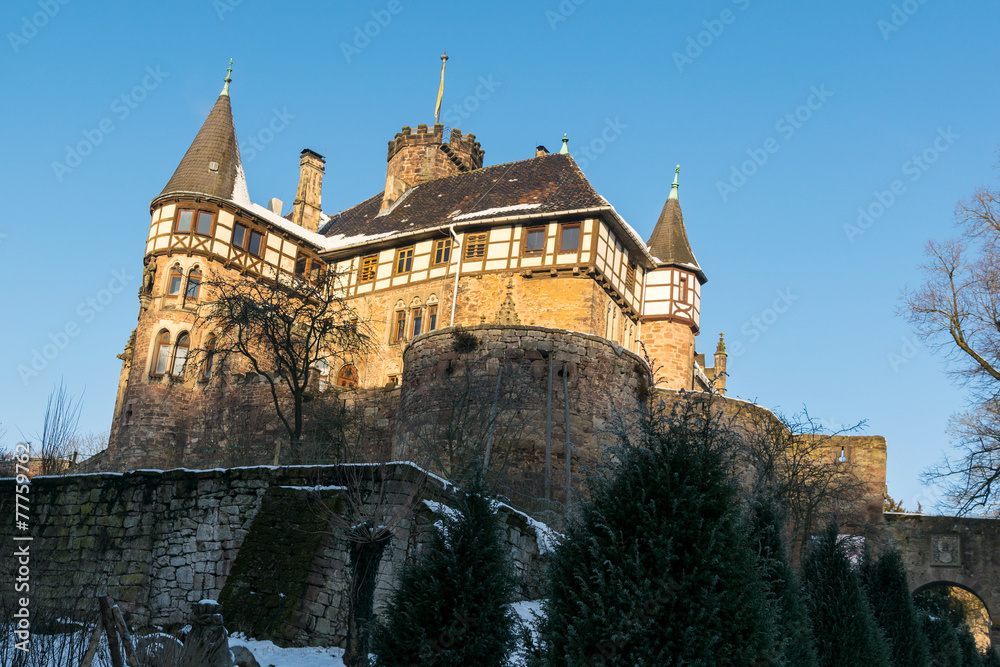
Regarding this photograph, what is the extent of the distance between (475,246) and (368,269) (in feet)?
18.1

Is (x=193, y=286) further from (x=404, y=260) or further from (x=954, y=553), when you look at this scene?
(x=954, y=553)

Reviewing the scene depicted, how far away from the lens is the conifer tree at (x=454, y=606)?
33.9 ft

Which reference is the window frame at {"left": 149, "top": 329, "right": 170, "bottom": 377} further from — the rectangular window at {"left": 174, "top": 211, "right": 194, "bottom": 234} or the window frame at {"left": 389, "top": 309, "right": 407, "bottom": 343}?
the window frame at {"left": 389, "top": 309, "right": 407, "bottom": 343}

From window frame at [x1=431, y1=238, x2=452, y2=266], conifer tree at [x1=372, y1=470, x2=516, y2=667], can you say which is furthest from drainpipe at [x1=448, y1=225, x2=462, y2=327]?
conifer tree at [x1=372, y1=470, x2=516, y2=667]

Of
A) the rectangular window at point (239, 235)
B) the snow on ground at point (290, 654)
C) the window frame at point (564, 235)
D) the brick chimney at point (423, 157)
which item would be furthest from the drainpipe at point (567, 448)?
the brick chimney at point (423, 157)

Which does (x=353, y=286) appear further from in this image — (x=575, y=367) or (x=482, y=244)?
(x=575, y=367)

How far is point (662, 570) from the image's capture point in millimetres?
8320

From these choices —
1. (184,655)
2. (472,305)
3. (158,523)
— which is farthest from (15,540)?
(472,305)

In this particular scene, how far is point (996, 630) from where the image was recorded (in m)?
28.8

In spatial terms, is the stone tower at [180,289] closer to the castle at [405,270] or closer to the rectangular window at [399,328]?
the castle at [405,270]

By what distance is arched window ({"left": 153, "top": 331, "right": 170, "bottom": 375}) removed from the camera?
3638 cm

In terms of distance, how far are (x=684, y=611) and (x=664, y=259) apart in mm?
33146

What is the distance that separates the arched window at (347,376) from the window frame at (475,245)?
670 cm

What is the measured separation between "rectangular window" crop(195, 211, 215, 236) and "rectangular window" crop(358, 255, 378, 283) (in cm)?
619
